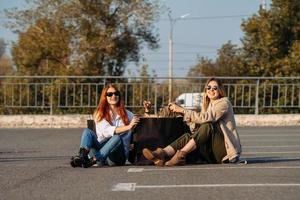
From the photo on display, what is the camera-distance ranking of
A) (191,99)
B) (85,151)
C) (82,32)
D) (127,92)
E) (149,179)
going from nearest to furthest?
(149,179) < (85,151) < (191,99) < (127,92) < (82,32)

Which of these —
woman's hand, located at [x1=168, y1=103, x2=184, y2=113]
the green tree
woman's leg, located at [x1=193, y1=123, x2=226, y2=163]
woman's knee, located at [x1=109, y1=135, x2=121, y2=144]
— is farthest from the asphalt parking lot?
the green tree

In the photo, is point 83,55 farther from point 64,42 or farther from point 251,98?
point 251,98

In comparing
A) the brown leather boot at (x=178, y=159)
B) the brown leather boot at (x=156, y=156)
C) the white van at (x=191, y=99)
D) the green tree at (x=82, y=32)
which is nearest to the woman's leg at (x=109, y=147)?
the brown leather boot at (x=156, y=156)

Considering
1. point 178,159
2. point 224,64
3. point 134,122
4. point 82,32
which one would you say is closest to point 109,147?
point 134,122

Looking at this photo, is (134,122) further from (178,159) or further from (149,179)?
(149,179)

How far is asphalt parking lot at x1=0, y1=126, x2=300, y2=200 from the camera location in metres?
6.48

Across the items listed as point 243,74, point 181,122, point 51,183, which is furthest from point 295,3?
point 51,183

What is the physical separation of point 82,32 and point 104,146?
56.3 ft

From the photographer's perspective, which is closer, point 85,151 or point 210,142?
point 85,151

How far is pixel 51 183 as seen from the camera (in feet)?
23.9

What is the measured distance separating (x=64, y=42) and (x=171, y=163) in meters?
17.6

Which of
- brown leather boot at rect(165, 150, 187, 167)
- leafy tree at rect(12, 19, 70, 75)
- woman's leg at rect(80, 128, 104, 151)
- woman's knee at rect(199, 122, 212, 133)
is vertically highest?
leafy tree at rect(12, 19, 70, 75)

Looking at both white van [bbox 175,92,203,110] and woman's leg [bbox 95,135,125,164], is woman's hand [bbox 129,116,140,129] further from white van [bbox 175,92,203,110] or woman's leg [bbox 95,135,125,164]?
white van [bbox 175,92,203,110]

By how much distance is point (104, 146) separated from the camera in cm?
870
